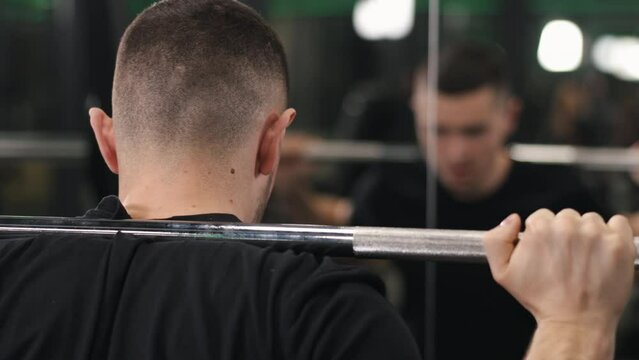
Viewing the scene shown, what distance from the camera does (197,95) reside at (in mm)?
1112

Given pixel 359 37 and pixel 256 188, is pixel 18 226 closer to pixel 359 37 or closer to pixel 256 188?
pixel 256 188

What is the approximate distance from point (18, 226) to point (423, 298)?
5.73ft

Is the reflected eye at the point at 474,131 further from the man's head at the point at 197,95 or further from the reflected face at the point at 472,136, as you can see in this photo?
the man's head at the point at 197,95

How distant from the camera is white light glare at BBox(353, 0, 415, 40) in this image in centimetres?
274

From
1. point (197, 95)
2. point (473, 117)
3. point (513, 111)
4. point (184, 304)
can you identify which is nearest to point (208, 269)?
point (184, 304)

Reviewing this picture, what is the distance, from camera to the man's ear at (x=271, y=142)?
45.4 inches

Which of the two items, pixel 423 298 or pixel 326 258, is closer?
pixel 326 258

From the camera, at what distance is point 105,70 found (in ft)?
9.64

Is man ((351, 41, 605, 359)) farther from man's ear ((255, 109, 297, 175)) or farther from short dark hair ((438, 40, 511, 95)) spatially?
man's ear ((255, 109, 297, 175))

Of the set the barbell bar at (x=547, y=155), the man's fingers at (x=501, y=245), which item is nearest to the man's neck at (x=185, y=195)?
→ the man's fingers at (x=501, y=245)

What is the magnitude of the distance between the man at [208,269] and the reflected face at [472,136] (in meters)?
1.52

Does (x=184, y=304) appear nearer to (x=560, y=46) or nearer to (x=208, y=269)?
(x=208, y=269)

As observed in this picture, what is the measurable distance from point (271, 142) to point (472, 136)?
153cm

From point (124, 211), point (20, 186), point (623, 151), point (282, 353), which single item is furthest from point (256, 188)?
point (20, 186)
